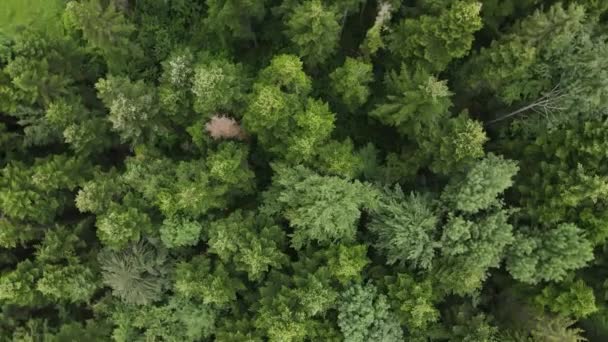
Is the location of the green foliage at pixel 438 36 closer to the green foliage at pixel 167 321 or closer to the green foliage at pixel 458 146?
the green foliage at pixel 458 146

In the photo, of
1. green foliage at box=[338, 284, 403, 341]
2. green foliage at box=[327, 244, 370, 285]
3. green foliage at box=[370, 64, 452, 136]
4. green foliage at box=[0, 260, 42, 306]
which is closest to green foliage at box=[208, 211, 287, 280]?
green foliage at box=[327, 244, 370, 285]

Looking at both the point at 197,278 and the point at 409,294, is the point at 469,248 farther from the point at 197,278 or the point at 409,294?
the point at 197,278

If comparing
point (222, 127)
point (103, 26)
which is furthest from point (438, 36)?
point (103, 26)

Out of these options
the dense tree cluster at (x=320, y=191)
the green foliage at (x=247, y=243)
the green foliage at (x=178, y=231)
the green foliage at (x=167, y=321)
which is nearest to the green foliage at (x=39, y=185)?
the dense tree cluster at (x=320, y=191)

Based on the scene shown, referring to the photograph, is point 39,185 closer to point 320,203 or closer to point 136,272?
point 136,272

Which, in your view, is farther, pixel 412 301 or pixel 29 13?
pixel 29 13

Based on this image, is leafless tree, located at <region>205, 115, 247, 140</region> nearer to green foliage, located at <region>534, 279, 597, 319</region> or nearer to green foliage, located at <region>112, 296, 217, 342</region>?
green foliage, located at <region>112, 296, 217, 342</region>
